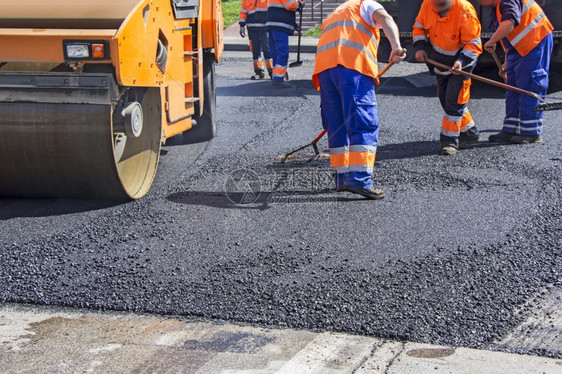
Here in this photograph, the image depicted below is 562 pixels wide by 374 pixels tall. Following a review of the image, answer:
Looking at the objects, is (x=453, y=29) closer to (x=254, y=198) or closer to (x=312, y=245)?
(x=254, y=198)

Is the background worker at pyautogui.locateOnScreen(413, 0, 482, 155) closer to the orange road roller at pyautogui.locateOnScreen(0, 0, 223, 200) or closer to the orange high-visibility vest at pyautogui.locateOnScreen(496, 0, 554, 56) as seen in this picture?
the orange high-visibility vest at pyautogui.locateOnScreen(496, 0, 554, 56)

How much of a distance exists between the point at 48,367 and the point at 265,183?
277 centimetres

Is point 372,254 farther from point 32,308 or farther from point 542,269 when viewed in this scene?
point 32,308

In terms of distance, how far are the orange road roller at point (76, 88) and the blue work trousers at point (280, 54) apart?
15.8ft

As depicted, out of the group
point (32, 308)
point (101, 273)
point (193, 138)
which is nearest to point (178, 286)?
point (101, 273)

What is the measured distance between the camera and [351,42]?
5.00 metres

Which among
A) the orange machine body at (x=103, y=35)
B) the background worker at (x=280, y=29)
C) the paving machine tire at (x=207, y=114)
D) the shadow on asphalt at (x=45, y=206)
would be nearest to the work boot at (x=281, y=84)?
the background worker at (x=280, y=29)

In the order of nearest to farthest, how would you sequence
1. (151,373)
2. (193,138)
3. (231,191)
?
1. (151,373)
2. (231,191)
3. (193,138)

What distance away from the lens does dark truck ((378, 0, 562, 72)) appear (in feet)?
29.5

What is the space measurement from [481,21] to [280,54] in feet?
8.75

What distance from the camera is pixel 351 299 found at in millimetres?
3490

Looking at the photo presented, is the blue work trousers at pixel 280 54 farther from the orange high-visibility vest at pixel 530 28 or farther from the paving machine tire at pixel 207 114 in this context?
the orange high-visibility vest at pixel 530 28

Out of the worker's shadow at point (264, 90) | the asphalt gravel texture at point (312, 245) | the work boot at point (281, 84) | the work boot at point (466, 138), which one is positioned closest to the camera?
the asphalt gravel texture at point (312, 245)

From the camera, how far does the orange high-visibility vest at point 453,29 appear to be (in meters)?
6.12
